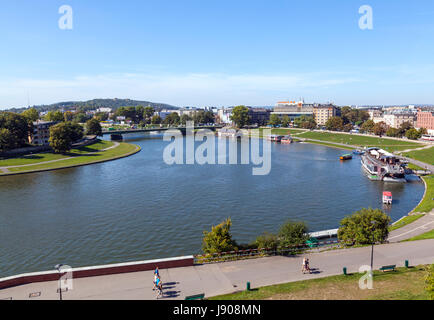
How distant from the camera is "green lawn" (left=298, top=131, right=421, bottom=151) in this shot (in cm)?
8600

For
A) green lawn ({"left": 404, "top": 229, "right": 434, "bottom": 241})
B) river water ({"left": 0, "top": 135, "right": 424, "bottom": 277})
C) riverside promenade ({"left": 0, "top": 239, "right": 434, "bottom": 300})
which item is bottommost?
river water ({"left": 0, "top": 135, "right": 424, "bottom": 277})

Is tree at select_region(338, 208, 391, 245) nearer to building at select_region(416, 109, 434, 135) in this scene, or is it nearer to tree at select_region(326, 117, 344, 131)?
building at select_region(416, 109, 434, 135)

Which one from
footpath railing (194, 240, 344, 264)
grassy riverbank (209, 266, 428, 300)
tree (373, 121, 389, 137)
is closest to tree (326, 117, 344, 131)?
tree (373, 121, 389, 137)

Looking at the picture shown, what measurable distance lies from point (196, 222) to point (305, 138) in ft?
329

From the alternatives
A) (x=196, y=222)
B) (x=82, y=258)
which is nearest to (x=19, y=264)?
(x=82, y=258)

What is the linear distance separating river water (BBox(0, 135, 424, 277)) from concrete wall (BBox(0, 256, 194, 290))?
21.2 ft

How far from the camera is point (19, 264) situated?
78.9 ft

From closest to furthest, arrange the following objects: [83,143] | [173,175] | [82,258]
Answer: [82,258] < [173,175] < [83,143]

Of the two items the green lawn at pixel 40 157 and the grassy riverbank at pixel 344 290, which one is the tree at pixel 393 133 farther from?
the grassy riverbank at pixel 344 290

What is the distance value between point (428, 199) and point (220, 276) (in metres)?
33.1

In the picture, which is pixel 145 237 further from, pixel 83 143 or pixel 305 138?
pixel 305 138

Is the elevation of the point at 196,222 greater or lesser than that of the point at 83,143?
lesser

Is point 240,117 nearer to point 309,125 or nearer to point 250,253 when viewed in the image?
point 309,125

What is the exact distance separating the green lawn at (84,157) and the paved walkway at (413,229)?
200 ft
